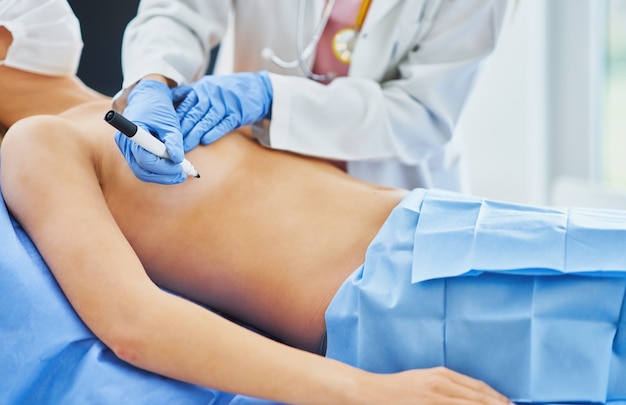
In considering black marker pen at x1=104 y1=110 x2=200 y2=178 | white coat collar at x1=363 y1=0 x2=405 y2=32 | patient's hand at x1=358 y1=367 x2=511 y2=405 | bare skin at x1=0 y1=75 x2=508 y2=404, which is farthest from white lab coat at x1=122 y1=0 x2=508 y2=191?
patient's hand at x1=358 y1=367 x2=511 y2=405

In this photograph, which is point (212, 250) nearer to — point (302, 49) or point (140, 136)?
point (140, 136)

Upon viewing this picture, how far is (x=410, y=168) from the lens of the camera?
1.75 metres

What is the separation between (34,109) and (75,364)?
548 millimetres

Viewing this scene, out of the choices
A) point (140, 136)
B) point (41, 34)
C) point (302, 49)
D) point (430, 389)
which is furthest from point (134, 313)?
point (302, 49)

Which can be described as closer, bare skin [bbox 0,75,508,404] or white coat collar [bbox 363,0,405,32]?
bare skin [bbox 0,75,508,404]

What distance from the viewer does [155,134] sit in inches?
45.6

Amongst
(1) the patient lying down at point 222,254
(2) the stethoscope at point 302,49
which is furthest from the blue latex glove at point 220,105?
(2) the stethoscope at point 302,49

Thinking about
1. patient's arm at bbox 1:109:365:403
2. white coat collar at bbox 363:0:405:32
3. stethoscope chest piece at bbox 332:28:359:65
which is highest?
white coat collar at bbox 363:0:405:32

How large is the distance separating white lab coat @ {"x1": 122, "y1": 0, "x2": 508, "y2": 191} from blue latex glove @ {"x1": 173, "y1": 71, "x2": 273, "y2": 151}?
0.06 metres

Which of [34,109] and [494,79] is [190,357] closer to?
[34,109]

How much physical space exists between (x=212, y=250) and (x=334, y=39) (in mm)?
678

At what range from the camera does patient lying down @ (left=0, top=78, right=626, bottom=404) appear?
93cm

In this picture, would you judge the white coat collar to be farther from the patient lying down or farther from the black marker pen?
the black marker pen

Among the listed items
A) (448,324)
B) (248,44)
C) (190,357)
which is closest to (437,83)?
(248,44)
